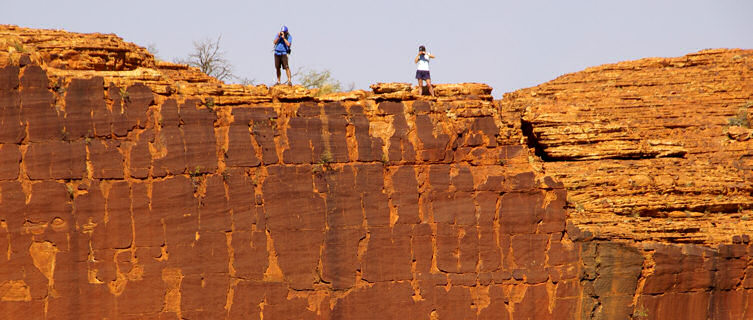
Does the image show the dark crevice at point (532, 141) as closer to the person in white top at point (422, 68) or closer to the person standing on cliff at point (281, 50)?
the person in white top at point (422, 68)

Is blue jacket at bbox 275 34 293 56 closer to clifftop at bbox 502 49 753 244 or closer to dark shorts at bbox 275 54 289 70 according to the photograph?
dark shorts at bbox 275 54 289 70

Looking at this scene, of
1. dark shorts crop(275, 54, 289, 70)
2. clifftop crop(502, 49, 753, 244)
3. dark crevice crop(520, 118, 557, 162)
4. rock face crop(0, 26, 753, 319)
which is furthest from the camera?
dark shorts crop(275, 54, 289, 70)

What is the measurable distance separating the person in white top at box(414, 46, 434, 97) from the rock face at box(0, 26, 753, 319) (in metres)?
0.43

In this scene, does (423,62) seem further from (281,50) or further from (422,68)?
(281,50)

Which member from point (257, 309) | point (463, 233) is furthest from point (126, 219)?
Answer: point (463, 233)

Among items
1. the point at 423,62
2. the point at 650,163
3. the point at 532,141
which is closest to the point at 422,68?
the point at 423,62

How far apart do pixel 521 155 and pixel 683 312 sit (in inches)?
144

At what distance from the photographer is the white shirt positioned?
1570 cm

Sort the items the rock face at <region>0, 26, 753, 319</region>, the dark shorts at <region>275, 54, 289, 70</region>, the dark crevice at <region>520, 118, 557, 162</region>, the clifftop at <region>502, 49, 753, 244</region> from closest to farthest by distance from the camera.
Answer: the rock face at <region>0, 26, 753, 319</region> < the clifftop at <region>502, 49, 753, 244</region> < the dark crevice at <region>520, 118, 557, 162</region> < the dark shorts at <region>275, 54, 289, 70</region>

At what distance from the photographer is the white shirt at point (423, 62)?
1570 cm

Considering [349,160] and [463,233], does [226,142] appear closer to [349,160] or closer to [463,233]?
[349,160]

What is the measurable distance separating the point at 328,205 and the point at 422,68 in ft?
10.3

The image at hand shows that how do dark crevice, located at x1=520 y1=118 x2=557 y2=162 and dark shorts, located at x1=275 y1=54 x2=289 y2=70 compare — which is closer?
dark crevice, located at x1=520 y1=118 x2=557 y2=162

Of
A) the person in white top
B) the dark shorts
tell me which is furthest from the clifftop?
the dark shorts
